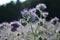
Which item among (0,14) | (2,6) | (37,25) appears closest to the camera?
(37,25)

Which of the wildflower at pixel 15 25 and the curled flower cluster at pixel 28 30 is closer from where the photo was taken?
the curled flower cluster at pixel 28 30

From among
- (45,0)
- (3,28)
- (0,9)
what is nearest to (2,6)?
(0,9)

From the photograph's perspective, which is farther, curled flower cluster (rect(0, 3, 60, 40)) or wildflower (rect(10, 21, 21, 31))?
wildflower (rect(10, 21, 21, 31))

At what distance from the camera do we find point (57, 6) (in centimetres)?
2019

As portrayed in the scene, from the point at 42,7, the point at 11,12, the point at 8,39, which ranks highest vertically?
the point at 42,7

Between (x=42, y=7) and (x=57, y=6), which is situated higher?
(x=42, y=7)

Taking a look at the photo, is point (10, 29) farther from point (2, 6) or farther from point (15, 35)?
point (2, 6)

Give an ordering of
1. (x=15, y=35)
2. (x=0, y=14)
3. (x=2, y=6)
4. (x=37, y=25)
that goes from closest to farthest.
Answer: (x=37, y=25) < (x=15, y=35) < (x=0, y=14) < (x=2, y=6)

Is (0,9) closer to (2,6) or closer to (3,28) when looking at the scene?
(2,6)

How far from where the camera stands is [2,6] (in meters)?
20.5

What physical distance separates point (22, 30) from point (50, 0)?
55.5 ft

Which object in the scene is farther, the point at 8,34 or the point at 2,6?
the point at 2,6

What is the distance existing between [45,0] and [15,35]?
17128mm

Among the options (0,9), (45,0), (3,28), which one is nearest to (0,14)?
(0,9)
